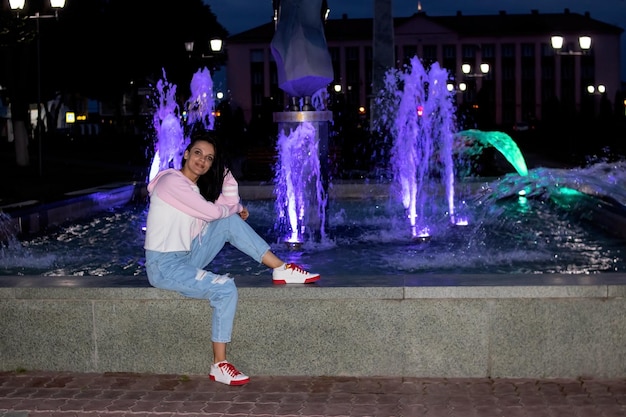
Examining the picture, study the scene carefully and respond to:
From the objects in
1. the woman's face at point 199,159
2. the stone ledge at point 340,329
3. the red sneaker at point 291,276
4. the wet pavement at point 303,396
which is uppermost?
the woman's face at point 199,159

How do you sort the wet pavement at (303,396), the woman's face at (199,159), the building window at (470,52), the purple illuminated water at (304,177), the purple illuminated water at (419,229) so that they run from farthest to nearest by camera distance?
the building window at (470,52) < the purple illuminated water at (304,177) < the purple illuminated water at (419,229) < the woman's face at (199,159) < the wet pavement at (303,396)

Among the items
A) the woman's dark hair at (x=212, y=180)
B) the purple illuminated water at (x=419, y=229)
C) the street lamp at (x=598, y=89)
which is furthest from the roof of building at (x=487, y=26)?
the woman's dark hair at (x=212, y=180)

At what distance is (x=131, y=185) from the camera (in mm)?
16812

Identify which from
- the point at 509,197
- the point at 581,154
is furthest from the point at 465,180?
the point at 581,154

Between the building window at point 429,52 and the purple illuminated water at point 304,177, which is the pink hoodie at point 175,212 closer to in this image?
the purple illuminated water at point 304,177

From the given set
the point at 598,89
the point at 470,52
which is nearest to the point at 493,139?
the point at 598,89

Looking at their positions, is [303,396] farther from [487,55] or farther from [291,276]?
[487,55]

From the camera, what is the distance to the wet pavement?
16.7ft

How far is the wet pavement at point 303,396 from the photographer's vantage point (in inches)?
201

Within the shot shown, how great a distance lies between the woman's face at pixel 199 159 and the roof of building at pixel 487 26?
90599 millimetres

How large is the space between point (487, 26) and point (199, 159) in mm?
95829

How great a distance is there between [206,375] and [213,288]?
2.00ft

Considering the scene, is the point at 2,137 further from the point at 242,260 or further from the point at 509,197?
the point at 242,260

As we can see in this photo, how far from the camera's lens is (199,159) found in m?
5.84
